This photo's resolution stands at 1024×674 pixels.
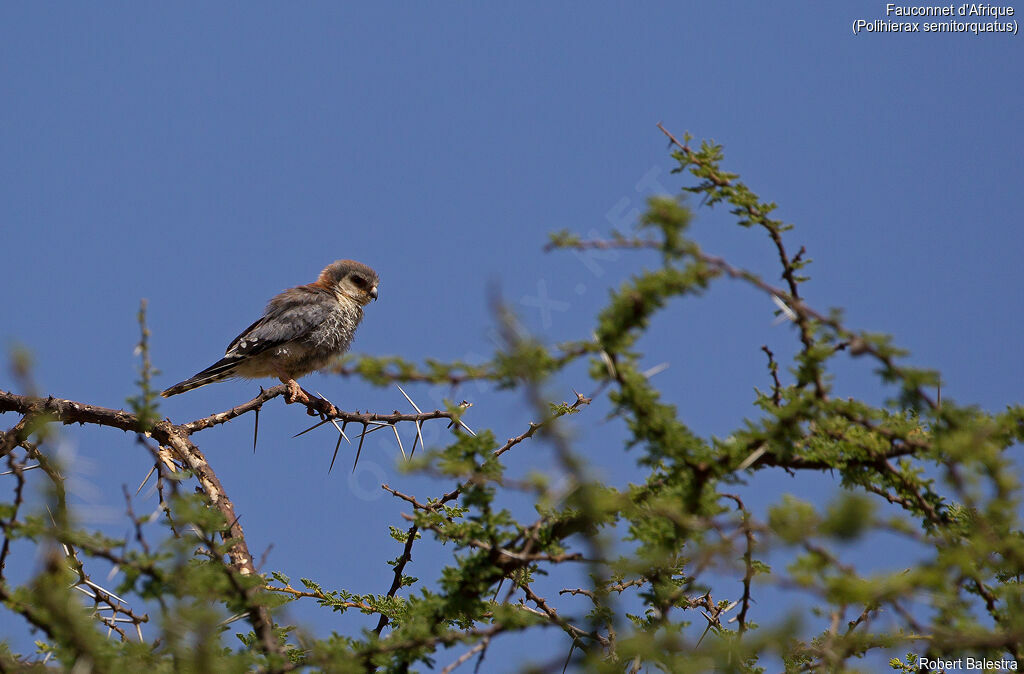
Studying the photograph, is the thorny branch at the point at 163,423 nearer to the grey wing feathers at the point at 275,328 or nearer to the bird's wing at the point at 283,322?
the grey wing feathers at the point at 275,328

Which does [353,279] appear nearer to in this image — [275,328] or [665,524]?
[275,328]

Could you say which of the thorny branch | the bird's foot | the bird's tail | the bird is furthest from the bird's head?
the thorny branch

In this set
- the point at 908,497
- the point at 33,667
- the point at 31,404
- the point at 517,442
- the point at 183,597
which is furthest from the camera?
the point at 517,442

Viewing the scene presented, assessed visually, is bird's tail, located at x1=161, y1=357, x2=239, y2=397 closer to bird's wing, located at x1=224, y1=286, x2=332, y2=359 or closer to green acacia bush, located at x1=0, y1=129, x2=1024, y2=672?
bird's wing, located at x1=224, y1=286, x2=332, y2=359

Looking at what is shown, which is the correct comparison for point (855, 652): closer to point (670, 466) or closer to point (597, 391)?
point (670, 466)

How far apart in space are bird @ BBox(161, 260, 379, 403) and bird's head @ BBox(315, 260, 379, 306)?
0.37 meters

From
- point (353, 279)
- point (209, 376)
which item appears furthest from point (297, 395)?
point (353, 279)

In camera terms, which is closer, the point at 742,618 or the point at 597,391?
the point at 597,391

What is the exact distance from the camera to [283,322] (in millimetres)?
7566

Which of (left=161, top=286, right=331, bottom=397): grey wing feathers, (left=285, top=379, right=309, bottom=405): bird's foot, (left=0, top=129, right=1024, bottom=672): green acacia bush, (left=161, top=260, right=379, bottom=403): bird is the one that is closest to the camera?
(left=0, top=129, right=1024, bottom=672): green acacia bush

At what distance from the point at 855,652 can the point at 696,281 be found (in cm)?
126

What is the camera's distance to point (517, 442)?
14.3 ft

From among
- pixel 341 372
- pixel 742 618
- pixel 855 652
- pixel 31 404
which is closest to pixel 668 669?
pixel 742 618

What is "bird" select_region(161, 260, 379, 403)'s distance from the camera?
289 inches
